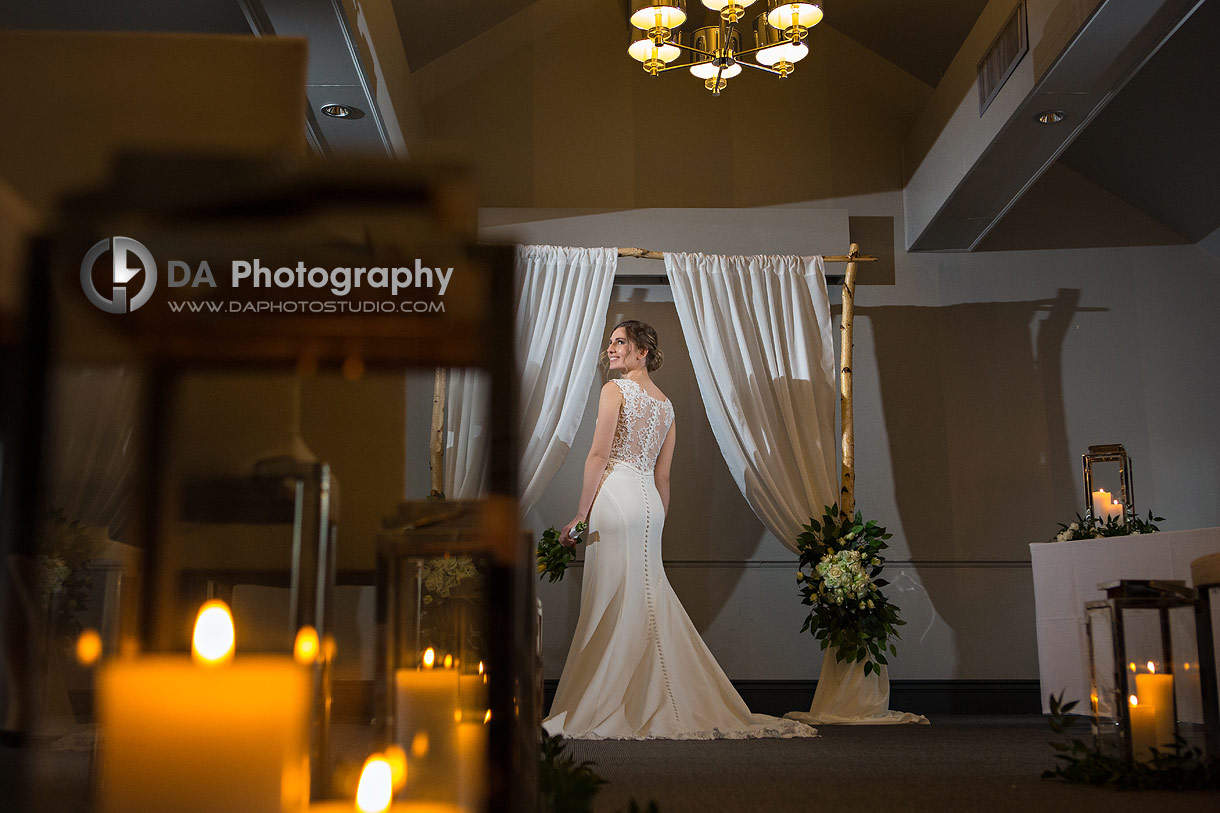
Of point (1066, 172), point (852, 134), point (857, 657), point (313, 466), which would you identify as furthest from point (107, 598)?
point (1066, 172)

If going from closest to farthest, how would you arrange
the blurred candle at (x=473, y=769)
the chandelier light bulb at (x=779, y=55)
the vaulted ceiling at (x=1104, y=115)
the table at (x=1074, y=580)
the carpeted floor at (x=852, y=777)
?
the blurred candle at (x=473, y=769)
the carpeted floor at (x=852, y=777)
the table at (x=1074, y=580)
the chandelier light bulb at (x=779, y=55)
the vaulted ceiling at (x=1104, y=115)

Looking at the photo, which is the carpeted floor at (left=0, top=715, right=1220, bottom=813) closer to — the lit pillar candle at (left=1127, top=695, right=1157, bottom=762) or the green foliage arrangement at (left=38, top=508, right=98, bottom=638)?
the lit pillar candle at (left=1127, top=695, right=1157, bottom=762)

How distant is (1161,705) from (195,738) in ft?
9.53

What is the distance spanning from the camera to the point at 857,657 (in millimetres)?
4836

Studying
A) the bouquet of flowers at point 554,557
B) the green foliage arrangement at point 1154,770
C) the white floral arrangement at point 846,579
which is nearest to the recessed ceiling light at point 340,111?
the bouquet of flowers at point 554,557

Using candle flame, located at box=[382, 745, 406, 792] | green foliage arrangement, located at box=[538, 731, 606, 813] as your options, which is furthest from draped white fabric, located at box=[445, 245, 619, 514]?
candle flame, located at box=[382, 745, 406, 792]

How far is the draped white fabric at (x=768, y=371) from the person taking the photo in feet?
17.3

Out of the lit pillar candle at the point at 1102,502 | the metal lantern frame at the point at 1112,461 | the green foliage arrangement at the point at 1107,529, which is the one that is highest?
the metal lantern frame at the point at 1112,461

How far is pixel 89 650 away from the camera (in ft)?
2.04

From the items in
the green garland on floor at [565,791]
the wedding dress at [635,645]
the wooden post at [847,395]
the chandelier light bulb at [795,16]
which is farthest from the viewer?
the wooden post at [847,395]

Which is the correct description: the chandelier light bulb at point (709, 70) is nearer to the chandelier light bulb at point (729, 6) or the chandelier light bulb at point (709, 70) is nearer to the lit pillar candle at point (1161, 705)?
the chandelier light bulb at point (729, 6)

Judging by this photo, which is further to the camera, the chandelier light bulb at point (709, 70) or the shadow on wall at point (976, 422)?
the shadow on wall at point (976, 422)

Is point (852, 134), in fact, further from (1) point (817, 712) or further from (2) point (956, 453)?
(1) point (817, 712)

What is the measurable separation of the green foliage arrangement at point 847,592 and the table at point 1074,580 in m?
0.68
